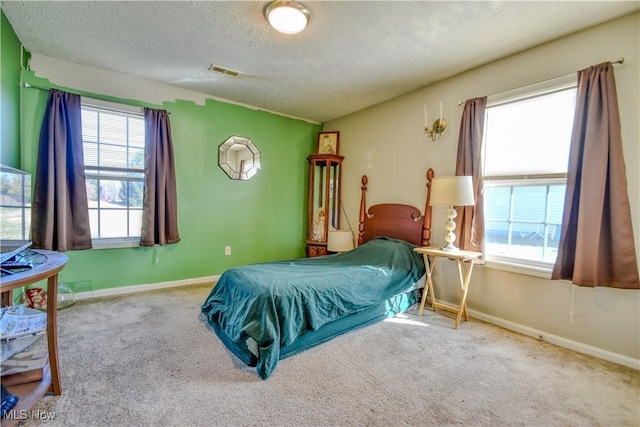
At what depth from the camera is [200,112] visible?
11.5ft

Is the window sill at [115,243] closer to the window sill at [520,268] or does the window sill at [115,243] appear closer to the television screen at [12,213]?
the television screen at [12,213]

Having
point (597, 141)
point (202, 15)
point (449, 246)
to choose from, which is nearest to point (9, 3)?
point (202, 15)

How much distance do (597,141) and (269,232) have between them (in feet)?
11.7

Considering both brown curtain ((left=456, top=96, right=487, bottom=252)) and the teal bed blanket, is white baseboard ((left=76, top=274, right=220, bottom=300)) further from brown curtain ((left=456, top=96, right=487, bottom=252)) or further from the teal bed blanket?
brown curtain ((left=456, top=96, right=487, bottom=252))

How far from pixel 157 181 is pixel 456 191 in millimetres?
3080

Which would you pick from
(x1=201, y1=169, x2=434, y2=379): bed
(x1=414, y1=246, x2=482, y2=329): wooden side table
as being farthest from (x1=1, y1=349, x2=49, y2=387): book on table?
(x1=414, y1=246, x2=482, y2=329): wooden side table

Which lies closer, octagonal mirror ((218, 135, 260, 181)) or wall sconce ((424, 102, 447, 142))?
wall sconce ((424, 102, 447, 142))

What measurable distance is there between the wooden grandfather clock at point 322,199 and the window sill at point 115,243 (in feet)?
6.92

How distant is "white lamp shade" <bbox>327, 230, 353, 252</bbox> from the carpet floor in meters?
1.47

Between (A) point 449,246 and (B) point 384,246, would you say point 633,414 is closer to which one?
(A) point 449,246

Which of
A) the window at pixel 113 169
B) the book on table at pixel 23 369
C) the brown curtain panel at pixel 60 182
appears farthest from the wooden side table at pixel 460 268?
the brown curtain panel at pixel 60 182

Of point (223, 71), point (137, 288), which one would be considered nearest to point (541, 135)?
point (223, 71)

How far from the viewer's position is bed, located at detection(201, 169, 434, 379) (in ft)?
5.92

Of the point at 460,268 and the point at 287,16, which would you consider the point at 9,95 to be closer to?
the point at 287,16
